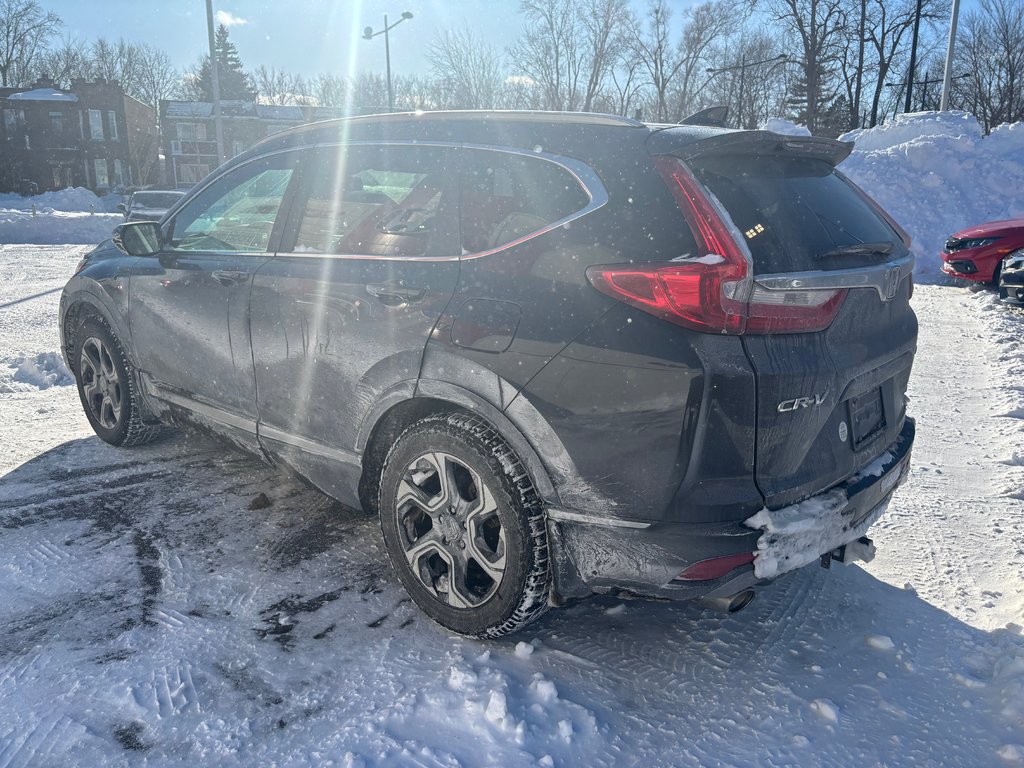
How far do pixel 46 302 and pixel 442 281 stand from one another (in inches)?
368

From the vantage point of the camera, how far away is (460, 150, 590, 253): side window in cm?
269

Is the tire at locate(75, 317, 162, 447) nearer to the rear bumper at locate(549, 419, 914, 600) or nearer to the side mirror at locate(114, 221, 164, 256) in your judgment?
the side mirror at locate(114, 221, 164, 256)

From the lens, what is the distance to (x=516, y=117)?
3.03 meters

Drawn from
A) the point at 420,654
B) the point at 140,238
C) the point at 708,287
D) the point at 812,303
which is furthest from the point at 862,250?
the point at 140,238

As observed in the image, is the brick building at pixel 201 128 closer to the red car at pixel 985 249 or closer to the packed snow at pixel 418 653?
the red car at pixel 985 249

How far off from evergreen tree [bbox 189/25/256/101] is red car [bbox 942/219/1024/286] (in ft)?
241

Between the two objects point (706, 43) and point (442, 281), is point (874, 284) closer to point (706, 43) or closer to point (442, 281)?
point (442, 281)

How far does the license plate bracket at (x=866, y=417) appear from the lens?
2742 mm

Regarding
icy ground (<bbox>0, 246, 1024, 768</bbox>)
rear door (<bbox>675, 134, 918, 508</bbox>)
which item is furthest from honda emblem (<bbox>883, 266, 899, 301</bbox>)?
icy ground (<bbox>0, 246, 1024, 768</bbox>)

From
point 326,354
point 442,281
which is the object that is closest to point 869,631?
point 442,281

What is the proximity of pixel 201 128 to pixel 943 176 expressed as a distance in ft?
198

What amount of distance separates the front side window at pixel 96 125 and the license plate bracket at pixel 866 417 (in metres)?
63.1

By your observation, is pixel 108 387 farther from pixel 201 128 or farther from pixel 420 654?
pixel 201 128

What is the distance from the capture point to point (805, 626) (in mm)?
3109
